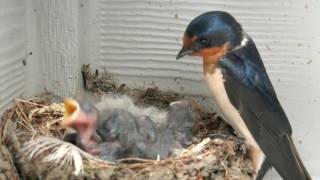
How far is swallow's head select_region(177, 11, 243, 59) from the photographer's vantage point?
5.75 ft

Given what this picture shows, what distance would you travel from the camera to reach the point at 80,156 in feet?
5.26

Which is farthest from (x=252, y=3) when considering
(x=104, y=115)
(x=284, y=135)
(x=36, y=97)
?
(x=36, y=97)

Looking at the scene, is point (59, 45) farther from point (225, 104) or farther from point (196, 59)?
point (225, 104)

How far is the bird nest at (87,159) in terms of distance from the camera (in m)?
1.58

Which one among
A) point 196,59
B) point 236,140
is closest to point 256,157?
point 236,140

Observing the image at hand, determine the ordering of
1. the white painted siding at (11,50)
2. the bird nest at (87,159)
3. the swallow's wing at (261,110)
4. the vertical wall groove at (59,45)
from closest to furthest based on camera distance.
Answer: the bird nest at (87,159) → the swallow's wing at (261,110) → the white painted siding at (11,50) → the vertical wall groove at (59,45)

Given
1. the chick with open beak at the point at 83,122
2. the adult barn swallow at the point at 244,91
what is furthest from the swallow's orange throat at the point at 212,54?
the chick with open beak at the point at 83,122

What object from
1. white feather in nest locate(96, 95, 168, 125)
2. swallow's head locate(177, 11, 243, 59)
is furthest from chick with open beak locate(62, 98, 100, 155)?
swallow's head locate(177, 11, 243, 59)

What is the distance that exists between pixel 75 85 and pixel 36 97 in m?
0.15

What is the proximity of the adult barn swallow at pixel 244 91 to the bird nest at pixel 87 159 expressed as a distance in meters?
0.06

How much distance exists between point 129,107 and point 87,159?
0.31m

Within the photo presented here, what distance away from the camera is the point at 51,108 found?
6.17ft

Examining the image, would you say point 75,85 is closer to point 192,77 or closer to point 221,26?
point 192,77

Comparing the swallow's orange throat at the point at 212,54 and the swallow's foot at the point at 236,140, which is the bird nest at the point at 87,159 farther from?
the swallow's orange throat at the point at 212,54
